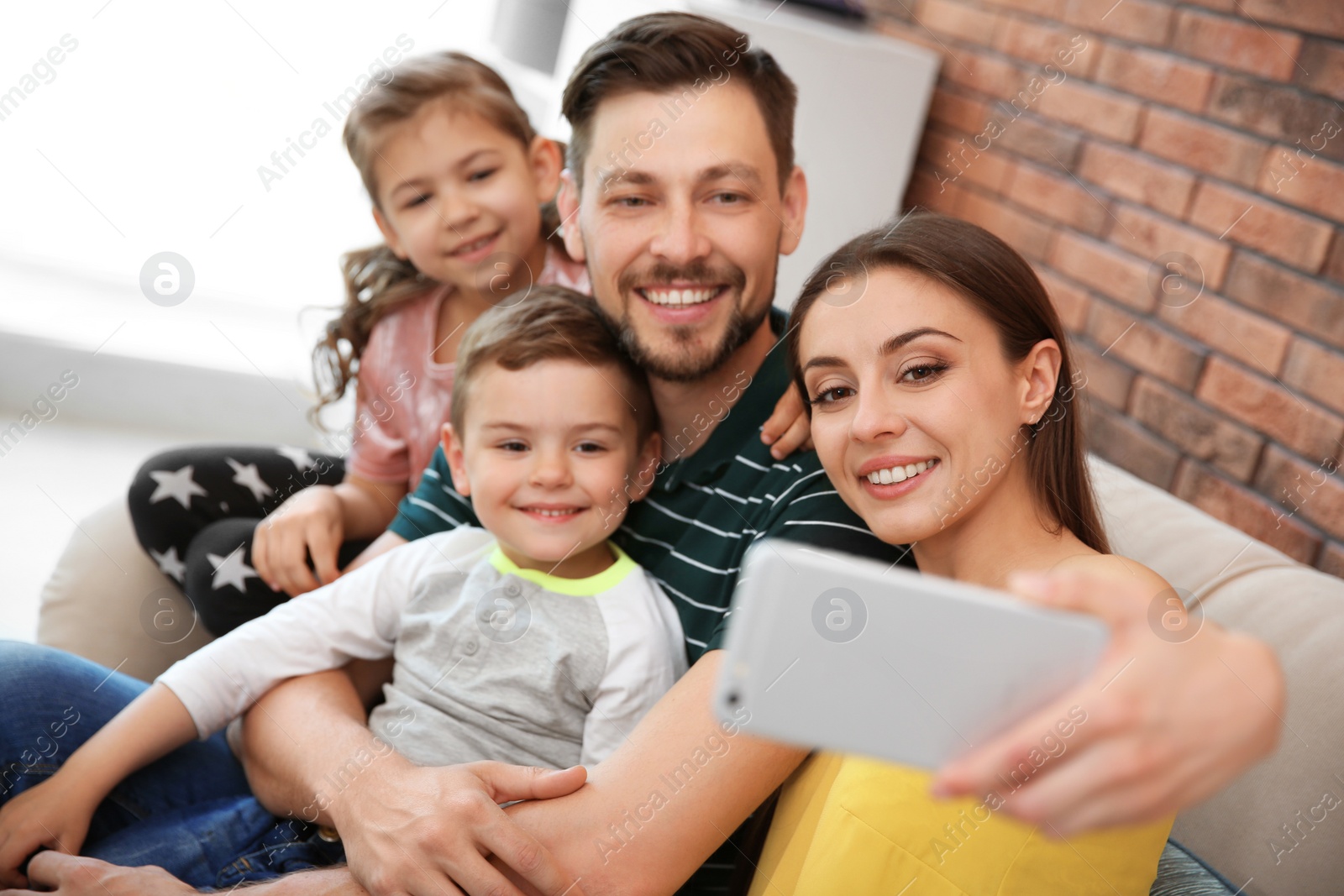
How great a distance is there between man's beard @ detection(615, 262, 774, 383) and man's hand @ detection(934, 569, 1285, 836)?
29.7 inches

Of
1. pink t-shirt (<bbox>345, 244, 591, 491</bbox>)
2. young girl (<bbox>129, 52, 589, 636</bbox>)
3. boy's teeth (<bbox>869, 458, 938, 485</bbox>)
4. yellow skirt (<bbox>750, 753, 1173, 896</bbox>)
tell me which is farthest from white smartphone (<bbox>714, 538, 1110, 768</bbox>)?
pink t-shirt (<bbox>345, 244, 591, 491</bbox>)

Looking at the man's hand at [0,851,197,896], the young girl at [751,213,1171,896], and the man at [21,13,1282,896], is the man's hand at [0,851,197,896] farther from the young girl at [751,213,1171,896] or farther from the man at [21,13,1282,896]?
the young girl at [751,213,1171,896]

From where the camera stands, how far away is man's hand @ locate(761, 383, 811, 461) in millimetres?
1094

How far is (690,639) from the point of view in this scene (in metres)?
1.08

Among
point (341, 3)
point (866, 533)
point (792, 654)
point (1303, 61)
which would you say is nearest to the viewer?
point (792, 654)

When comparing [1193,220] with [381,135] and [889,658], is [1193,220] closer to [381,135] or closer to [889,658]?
[381,135]

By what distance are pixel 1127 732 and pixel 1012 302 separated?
1.96 ft

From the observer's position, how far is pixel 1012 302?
0.97 meters

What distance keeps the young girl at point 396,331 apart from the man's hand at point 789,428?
20.4 inches

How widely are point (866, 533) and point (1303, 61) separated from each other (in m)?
1.10

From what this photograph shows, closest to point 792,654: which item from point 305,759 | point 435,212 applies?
point 305,759

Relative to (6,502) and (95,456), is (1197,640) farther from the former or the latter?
(95,456)

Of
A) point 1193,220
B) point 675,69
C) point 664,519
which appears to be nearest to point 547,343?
point 664,519

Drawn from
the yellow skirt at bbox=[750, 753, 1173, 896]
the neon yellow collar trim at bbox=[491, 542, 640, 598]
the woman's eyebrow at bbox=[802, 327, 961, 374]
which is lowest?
the neon yellow collar trim at bbox=[491, 542, 640, 598]
